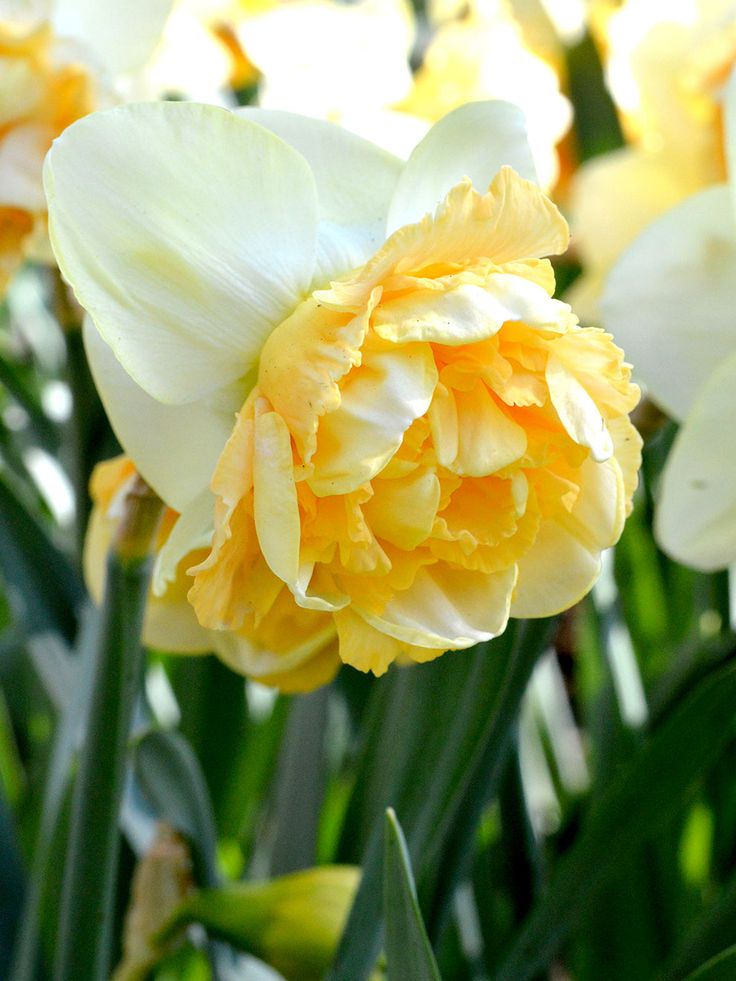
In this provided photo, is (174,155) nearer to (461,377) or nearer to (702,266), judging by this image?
(461,377)

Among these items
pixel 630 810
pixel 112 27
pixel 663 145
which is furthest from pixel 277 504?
pixel 663 145

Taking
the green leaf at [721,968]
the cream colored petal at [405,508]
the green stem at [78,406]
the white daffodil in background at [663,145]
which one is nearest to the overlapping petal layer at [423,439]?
the cream colored petal at [405,508]

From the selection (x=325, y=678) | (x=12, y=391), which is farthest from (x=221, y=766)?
(x=325, y=678)

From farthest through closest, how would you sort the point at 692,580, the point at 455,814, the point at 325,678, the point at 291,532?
the point at 692,580
the point at 455,814
the point at 325,678
the point at 291,532

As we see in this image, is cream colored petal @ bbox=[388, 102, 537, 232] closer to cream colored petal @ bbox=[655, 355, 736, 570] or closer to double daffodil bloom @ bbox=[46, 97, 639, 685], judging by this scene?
double daffodil bloom @ bbox=[46, 97, 639, 685]

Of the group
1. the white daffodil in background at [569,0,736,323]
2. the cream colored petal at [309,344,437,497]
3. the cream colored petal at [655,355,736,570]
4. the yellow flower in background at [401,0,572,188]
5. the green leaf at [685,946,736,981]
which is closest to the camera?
the cream colored petal at [309,344,437,497]

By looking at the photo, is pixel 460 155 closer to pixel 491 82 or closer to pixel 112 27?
pixel 112 27

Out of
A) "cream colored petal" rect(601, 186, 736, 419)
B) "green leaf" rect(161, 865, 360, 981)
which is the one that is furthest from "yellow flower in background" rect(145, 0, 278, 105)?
"green leaf" rect(161, 865, 360, 981)
